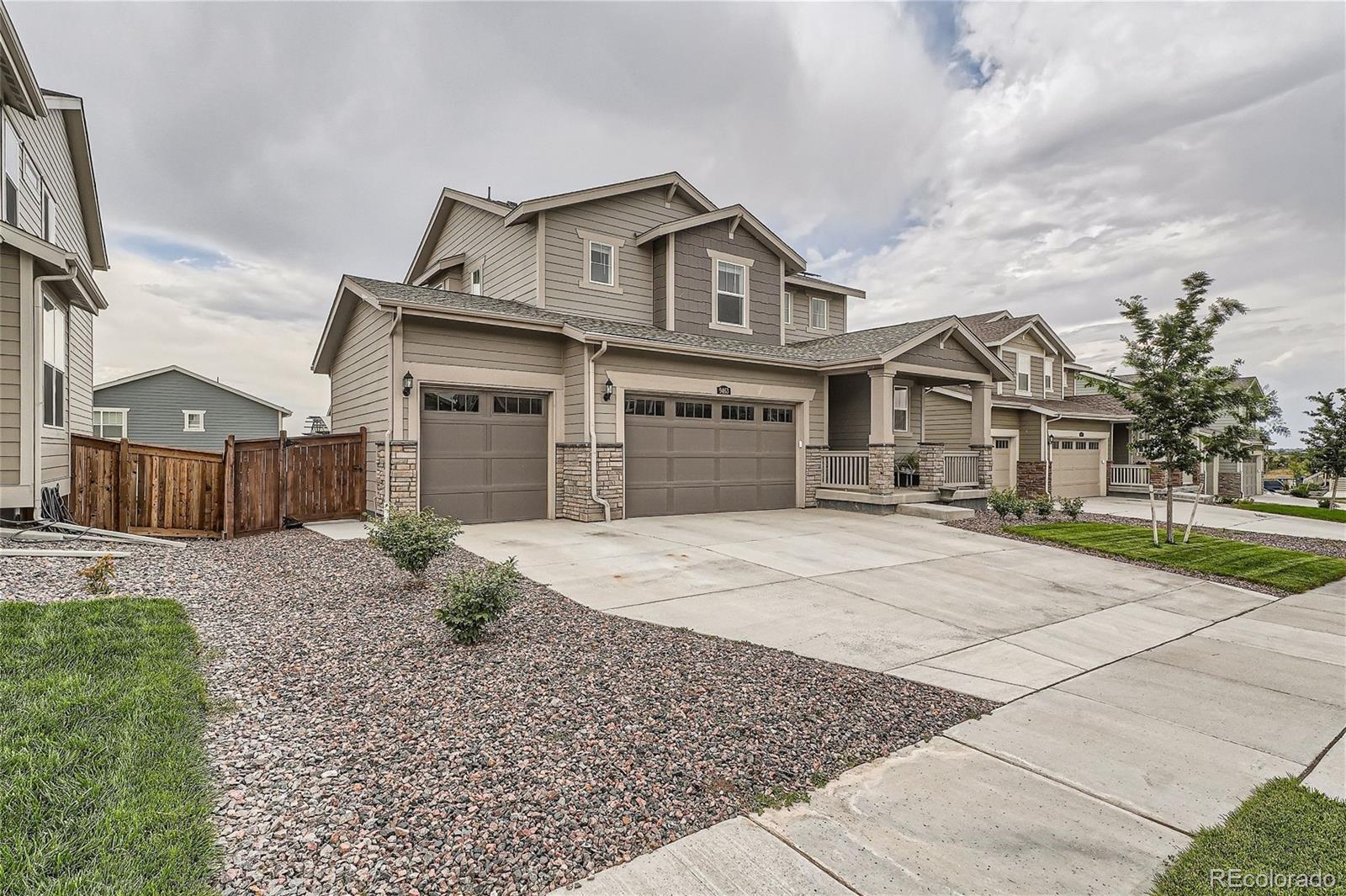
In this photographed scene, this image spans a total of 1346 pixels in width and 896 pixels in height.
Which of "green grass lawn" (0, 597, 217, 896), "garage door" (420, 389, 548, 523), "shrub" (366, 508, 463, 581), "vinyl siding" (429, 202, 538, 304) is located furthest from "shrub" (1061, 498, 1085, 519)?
"green grass lawn" (0, 597, 217, 896)

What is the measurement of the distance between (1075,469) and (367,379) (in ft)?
75.0

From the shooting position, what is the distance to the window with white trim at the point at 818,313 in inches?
787

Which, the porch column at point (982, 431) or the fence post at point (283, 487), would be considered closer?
the fence post at point (283, 487)

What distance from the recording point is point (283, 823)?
2455mm

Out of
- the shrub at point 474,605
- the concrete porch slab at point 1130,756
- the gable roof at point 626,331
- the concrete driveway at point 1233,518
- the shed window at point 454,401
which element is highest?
the gable roof at point 626,331

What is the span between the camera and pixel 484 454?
11.1 metres

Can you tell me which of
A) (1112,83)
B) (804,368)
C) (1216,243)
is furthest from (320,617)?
(1216,243)

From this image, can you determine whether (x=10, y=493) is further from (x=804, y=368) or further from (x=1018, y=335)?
(x=1018, y=335)

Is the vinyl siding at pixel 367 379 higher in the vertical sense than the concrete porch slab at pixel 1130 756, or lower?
higher

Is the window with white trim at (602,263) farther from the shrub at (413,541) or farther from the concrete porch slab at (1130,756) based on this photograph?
the concrete porch slab at (1130,756)

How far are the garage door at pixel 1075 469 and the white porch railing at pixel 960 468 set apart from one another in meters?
7.61

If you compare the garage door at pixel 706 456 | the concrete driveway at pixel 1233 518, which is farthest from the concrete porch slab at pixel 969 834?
the concrete driveway at pixel 1233 518

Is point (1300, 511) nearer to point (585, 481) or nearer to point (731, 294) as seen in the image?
point (731, 294)

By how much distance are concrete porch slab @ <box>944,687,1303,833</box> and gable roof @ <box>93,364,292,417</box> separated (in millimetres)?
29438
